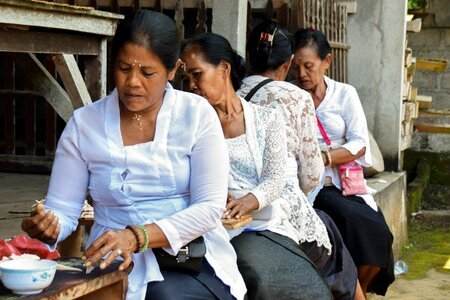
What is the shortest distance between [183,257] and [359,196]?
2548mm

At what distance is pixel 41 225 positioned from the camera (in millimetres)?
2873

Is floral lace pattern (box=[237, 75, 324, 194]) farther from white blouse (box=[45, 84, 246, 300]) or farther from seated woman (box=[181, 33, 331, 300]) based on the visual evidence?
white blouse (box=[45, 84, 246, 300])

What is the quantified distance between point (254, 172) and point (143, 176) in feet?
3.12

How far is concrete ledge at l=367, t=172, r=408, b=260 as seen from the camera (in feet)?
23.6

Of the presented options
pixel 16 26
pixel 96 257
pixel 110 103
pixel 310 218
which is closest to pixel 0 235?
pixel 16 26

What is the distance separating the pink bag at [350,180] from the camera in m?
5.33

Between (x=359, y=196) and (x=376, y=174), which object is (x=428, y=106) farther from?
(x=359, y=196)

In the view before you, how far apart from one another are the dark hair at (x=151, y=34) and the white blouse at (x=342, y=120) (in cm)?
245

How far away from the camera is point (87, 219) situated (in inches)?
152

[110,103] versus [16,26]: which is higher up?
[16,26]

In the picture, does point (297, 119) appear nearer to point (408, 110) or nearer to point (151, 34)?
point (151, 34)

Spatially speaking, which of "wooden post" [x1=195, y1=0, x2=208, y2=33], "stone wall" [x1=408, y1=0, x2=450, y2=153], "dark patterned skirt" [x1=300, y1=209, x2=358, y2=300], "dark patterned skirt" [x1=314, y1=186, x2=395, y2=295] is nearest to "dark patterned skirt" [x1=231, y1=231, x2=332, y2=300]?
"dark patterned skirt" [x1=300, y1=209, x2=358, y2=300]

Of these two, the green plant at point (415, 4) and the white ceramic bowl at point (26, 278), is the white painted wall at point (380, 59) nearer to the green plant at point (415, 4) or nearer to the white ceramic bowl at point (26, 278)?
the green plant at point (415, 4)

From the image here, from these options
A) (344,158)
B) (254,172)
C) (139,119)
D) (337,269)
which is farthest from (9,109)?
(139,119)
